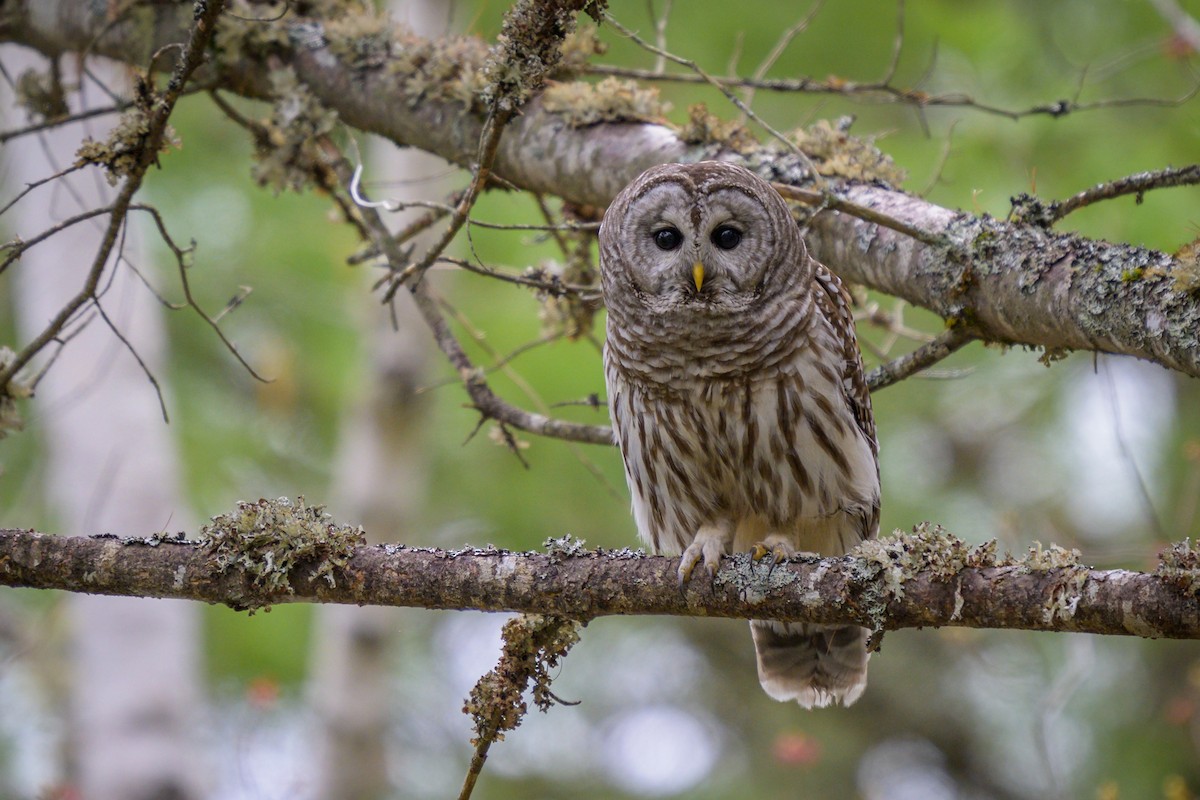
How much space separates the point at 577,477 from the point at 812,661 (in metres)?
2.88

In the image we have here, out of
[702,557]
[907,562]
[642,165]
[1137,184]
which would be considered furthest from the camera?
[642,165]

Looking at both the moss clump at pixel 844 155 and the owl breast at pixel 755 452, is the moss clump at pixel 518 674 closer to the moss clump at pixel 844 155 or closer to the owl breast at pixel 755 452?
the owl breast at pixel 755 452

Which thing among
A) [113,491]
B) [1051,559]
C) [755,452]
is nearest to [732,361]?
[755,452]

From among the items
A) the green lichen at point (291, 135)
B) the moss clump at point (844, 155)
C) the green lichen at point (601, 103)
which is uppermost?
the green lichen at point (291, 135)

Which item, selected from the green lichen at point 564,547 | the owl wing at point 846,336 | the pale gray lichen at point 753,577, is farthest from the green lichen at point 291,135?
the pale gray lichen at point 753,577

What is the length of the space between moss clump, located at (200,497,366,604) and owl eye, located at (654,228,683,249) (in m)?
1.31

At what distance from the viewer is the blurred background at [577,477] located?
5746 mm

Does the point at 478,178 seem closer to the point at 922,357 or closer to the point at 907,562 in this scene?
the point at 922,357

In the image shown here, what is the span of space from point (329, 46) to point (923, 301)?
7.11 feet

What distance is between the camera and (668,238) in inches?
137

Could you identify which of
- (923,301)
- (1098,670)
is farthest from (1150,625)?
(1098,670)

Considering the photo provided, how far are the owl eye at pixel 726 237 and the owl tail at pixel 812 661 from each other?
127 centimetres

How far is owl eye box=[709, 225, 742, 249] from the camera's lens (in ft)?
11.3

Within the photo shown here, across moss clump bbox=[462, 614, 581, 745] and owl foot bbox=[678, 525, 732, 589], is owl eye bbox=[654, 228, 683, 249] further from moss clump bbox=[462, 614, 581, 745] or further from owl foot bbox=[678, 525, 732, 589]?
moss clump bbox=[462, 614, 581, 745]
